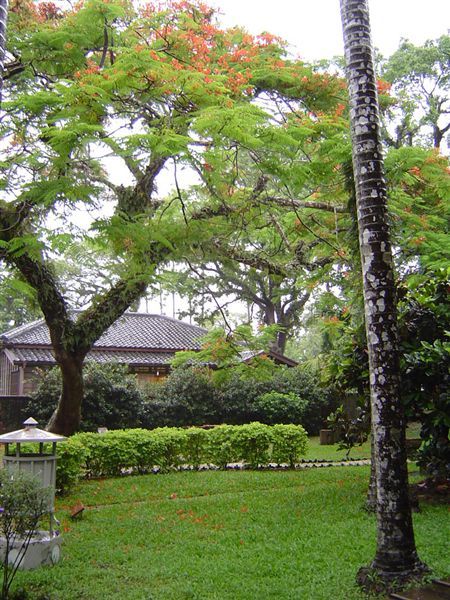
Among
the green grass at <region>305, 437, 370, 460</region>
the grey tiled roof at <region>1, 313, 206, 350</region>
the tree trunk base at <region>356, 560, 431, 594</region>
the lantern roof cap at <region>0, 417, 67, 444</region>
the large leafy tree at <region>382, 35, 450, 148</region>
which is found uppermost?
the large leafy tree at <region>382, 35, 450, 148</region>

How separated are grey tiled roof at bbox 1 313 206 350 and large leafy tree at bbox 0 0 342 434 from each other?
29.0ft

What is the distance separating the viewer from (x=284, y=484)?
37.2 feet

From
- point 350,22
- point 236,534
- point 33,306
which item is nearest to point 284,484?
point 236,534

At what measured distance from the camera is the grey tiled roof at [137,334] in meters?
22.0

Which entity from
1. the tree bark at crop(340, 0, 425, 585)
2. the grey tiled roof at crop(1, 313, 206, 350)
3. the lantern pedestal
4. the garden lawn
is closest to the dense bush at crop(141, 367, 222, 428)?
the grey tiled roof at crop(1, 313, 206, 350)

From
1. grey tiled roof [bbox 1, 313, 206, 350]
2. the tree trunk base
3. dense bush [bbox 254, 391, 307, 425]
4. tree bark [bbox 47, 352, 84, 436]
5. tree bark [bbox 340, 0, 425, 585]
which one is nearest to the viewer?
the tree trunk base

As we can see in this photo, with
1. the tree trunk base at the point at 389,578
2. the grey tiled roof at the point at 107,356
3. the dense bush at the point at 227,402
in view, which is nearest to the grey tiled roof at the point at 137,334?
the grey tiled roof at the point at 107,356

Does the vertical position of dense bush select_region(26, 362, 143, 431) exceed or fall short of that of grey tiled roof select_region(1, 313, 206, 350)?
it falls short

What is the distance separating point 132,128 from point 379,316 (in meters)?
5.08

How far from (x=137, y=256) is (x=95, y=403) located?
31.6 ft

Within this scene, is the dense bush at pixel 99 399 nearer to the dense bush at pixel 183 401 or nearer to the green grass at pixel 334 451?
the dense bush at pixel 183 401

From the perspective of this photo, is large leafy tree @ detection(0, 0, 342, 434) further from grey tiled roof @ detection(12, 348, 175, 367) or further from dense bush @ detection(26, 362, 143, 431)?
grey tiled roof @ detection(12, 348, 175, 367)

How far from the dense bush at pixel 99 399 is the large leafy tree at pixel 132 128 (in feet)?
14.5

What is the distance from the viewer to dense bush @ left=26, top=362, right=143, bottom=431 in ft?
58.2
